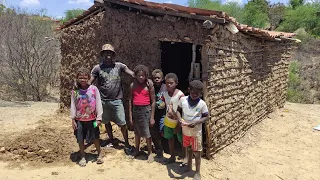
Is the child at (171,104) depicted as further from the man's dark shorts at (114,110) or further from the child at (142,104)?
the man's dark shorts at (114,110)

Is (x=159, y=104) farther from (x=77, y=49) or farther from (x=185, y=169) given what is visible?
(x=77, y=49)

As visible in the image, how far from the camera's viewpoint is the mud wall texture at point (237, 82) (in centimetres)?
519

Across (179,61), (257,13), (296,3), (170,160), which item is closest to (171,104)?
(170,160)

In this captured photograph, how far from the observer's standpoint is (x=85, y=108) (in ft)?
14.5

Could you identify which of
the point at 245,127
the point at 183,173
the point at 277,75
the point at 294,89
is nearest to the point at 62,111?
the point at 183,173

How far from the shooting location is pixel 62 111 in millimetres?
6980

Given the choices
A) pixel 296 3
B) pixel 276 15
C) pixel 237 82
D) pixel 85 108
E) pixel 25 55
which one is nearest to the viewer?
pixel 85 108

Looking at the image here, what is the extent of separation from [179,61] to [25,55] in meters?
7.82

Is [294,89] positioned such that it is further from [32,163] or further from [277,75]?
[32,163]

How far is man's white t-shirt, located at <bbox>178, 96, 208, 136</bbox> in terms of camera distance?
412cm

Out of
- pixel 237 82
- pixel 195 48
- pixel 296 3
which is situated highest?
pixel 296 3

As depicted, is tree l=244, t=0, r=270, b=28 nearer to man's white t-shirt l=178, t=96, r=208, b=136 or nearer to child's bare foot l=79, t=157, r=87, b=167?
man's white t-shirt l=178, t=96, r=208, b=136

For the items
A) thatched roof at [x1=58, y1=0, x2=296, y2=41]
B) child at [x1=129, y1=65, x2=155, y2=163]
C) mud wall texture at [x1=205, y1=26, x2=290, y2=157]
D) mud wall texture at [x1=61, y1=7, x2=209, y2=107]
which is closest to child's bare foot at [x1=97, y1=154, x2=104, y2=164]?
child at [x1=129, y1=65, x2=155, y2=163]

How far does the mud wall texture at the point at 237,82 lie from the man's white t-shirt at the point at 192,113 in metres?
0.97
